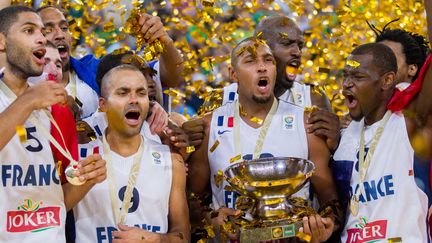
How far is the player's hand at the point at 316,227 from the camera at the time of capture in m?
4.36

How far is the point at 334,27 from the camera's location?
7609 mm

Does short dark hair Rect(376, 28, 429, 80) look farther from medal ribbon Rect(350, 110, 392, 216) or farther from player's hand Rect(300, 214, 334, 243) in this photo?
player's hand Rect(300, 214, 334, 243)

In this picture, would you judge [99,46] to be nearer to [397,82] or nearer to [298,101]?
[298,101]

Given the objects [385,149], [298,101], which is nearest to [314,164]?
[385,149]

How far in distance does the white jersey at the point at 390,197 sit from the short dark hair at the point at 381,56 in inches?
12.9

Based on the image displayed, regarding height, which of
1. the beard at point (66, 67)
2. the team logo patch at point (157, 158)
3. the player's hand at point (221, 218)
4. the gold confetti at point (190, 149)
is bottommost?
the player's hand at point (221, 218)

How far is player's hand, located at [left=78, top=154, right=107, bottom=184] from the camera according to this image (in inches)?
165

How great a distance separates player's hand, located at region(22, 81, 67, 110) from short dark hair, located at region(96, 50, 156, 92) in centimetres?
105

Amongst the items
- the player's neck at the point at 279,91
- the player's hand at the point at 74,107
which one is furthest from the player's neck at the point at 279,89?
the player's hand at the point at 74,107

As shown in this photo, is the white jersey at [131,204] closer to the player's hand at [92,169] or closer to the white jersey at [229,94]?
the player's hand at [92,169]

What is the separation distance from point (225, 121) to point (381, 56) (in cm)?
97

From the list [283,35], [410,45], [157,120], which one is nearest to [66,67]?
[157,120]

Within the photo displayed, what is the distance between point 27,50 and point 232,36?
3.65 meters

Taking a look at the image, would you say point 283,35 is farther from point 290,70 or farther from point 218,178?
point 218,178
